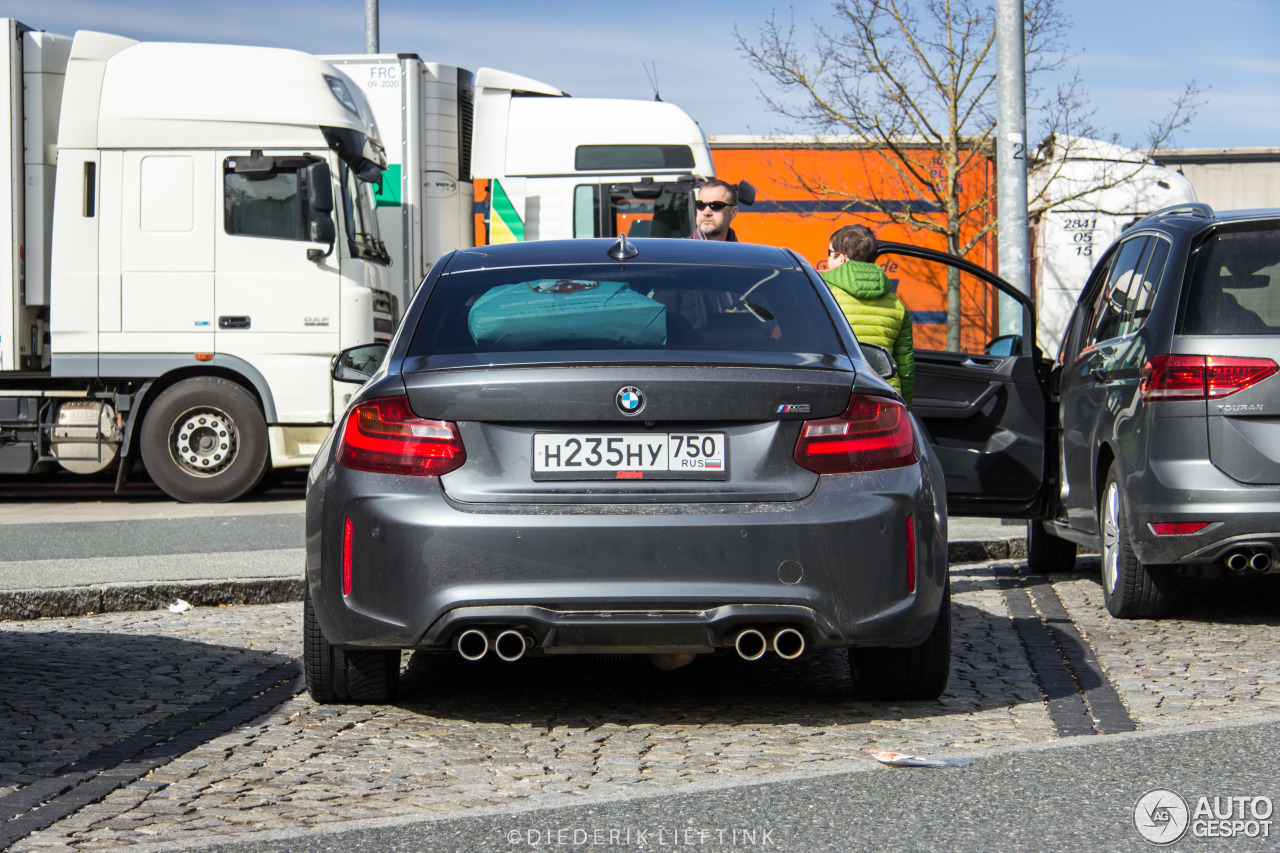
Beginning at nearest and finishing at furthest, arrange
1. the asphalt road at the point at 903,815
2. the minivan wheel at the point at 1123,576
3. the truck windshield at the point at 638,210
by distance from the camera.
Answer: the asphalt road at the point at 903,815 < the minivan wheel at the point at 1123,576 < the truck windshield at the point at 638,210

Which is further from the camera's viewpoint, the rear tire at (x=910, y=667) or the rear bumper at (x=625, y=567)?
the rear tire at (x=910, y=667)

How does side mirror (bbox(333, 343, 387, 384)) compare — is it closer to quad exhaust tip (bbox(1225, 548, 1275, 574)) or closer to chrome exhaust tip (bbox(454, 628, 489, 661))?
chrome exhaust tip (bbox(454, 628, 489, 661))

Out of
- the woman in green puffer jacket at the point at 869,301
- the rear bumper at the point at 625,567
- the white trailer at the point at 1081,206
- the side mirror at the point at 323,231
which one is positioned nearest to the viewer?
the rear bumper at the point at 625,567

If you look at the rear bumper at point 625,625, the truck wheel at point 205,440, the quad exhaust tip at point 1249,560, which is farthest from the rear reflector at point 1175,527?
the truck wheel at point 205,440

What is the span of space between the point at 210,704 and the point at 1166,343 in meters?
3.78

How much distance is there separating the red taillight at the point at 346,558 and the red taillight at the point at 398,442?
0.17 metres

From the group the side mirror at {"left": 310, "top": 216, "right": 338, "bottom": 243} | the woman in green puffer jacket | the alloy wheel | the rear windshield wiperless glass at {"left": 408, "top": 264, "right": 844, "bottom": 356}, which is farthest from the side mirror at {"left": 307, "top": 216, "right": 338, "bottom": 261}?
the rear windshield wiperless glass at {"left": 408, "top": 264, "right": 844, "bottom": 356}

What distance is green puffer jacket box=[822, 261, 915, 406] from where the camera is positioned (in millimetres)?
6949

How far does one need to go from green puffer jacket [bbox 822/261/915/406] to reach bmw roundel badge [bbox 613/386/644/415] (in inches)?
109

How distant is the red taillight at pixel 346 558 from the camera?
14.4 ft

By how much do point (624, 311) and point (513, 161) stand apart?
8.76 meters

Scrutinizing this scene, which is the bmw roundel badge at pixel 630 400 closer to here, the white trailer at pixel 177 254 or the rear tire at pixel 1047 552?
the rear tire at pixel 1047 552

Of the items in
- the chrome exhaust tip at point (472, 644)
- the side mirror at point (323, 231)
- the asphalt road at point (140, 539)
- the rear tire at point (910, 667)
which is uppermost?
the side mirror at point (323, 231)

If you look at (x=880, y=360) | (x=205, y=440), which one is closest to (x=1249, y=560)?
(x=880, y=360)
